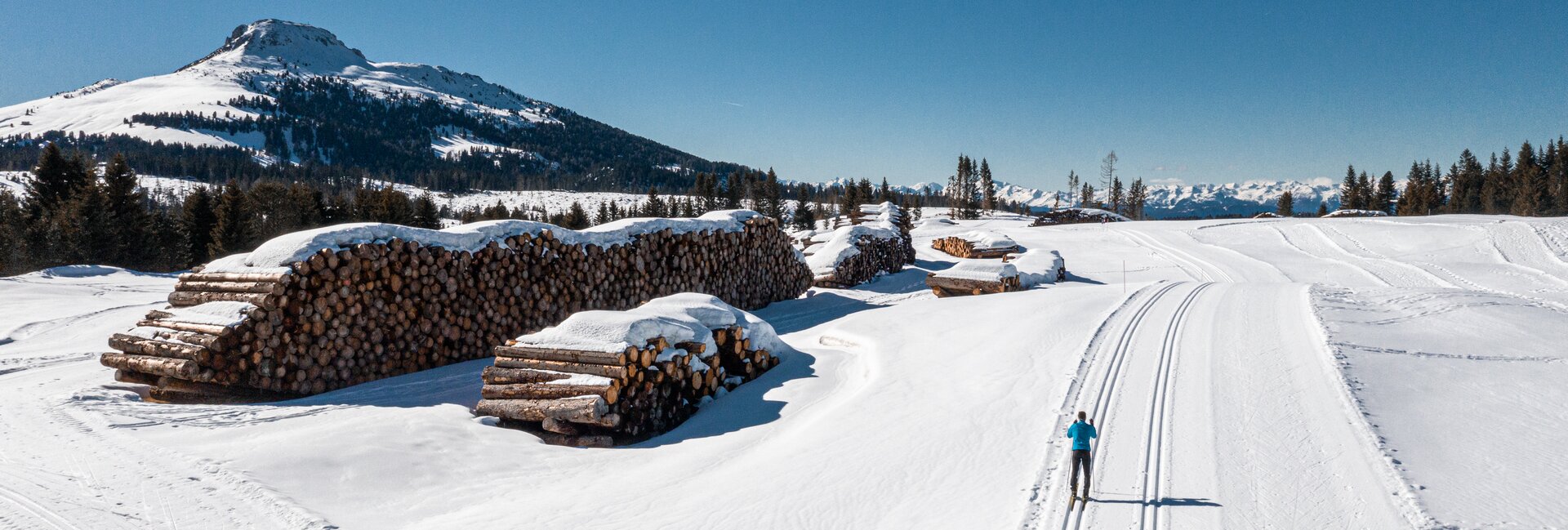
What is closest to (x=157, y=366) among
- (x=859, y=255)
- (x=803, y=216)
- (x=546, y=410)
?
(x=546, y=410)

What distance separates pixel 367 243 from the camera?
10164 millimetres

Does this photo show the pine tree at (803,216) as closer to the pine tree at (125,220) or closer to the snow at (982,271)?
the snow at (982,271)

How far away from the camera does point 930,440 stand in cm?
703

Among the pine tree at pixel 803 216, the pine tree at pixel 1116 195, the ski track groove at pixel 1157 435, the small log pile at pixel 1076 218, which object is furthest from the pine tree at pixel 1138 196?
the ski track groove at pixel 1157 435

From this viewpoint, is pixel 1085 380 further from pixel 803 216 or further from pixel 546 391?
pixel 803 216

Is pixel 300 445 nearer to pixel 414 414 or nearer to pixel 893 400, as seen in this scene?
pixel 414 414

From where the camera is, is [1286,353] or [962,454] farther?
[1286,353]

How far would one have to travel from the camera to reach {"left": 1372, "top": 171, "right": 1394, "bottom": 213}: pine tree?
3009 inches

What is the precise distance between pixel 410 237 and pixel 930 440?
895cm

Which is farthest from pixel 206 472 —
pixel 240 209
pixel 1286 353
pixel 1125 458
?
pixel 240 209

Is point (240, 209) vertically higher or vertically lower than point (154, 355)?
higher

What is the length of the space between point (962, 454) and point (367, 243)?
9.33 meters

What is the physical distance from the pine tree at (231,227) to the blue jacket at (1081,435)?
4030cm

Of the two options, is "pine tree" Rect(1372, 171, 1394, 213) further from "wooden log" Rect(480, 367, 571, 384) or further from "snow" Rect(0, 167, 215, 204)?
"snow" Rect(0, 167, 215, 204)
